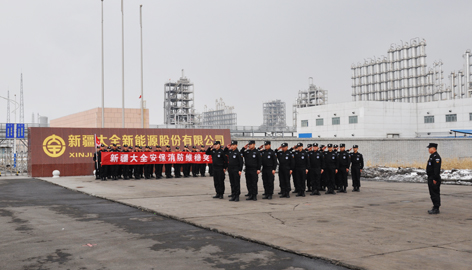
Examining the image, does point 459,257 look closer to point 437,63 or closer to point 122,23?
point 122,23

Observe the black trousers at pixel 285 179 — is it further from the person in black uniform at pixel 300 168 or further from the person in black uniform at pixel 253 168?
the person in black uniform at pixel 253 168

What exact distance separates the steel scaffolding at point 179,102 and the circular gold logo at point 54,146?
161 feet

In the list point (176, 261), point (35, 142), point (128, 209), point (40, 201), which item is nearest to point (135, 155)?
point (35, 142)

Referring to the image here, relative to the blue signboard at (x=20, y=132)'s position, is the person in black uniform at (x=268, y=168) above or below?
below

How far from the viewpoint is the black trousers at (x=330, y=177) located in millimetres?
14893

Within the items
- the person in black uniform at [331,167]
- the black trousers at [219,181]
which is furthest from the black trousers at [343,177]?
the black trousers at [219,181]

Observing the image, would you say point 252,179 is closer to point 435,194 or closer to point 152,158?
point 435,194

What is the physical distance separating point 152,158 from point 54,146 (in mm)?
6192

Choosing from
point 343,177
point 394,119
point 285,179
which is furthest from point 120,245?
point 394,119

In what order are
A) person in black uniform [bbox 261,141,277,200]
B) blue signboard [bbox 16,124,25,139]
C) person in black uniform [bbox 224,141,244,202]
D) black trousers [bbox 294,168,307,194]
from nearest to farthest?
person in black uniform [bbox 224,141,244,202] → person in black uniform [bbox 261,141,277,200] → black trousers [bbox 294,168,307,194] → blue signboard [bbox 16,124,25,139]

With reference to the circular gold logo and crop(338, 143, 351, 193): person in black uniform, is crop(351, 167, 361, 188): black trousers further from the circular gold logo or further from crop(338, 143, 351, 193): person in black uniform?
the circular gold logo

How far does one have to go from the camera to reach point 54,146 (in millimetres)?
24516

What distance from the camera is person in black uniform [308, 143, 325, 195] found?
14609 mm

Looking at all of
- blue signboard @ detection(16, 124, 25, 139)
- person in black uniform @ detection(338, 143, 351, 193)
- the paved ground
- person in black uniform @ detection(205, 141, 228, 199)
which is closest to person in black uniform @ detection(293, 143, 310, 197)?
person in black uniform @ detection(338, 143, 351, 193)
